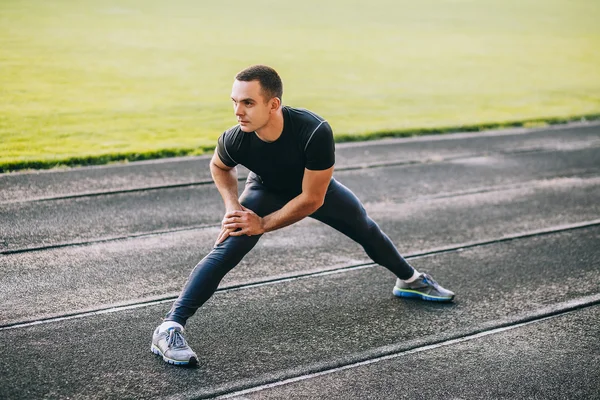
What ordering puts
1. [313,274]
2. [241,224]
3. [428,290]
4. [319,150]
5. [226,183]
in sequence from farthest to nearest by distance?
[313,274] < [428,290] < [226,183] < [241,224] < [319,150]

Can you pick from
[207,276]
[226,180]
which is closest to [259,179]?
[226,180]

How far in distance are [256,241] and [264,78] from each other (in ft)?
3.43

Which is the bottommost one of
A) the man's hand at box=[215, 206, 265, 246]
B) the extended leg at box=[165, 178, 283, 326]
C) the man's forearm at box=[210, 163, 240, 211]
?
the extended leg at box=[165, 178, 283, 326]

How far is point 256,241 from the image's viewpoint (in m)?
4.73

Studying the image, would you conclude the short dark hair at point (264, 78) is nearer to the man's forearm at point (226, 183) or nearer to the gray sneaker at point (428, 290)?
the man's forearm at point (226, 183)

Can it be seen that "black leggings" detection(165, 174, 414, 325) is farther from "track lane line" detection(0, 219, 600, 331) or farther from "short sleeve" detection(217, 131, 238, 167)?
"track lane line" detection(0, 219, 600, 331)

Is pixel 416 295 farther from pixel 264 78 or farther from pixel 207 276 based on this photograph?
pixel 264 78

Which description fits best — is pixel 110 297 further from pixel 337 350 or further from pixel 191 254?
pixel 337 350

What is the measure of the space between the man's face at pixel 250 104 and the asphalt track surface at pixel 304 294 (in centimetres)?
149

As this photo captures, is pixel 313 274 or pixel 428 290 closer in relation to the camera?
pixel 428 290

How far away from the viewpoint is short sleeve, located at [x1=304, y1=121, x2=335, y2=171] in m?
4.52

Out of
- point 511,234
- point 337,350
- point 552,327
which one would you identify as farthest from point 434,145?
point 337,350

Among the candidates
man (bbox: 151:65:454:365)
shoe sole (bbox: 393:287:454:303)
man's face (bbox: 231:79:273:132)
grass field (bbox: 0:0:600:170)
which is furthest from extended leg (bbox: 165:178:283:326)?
grass field (bbox: 0:0:600:170)

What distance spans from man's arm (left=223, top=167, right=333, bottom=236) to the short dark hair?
53cm
